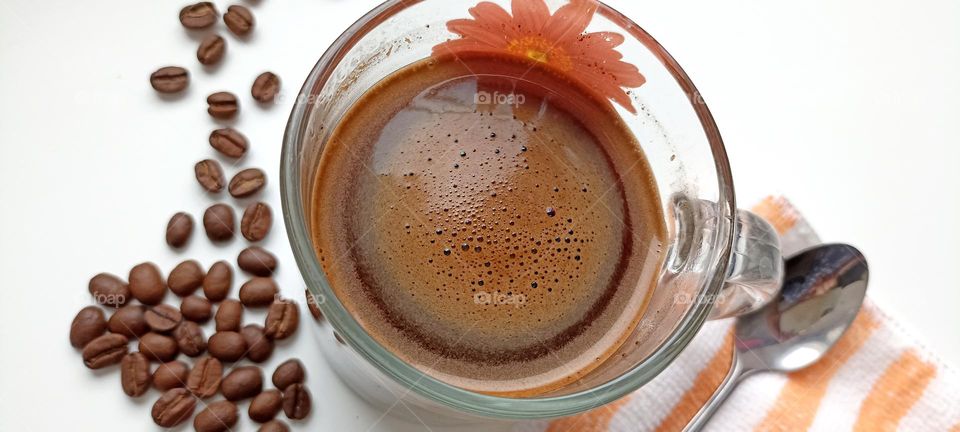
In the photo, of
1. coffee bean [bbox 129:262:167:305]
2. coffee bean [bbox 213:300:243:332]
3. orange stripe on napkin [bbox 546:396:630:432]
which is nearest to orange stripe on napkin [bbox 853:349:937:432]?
orange stripe on napkin [bbox 546:396:630:432]

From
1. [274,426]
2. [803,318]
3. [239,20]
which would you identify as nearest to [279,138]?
[239,20]

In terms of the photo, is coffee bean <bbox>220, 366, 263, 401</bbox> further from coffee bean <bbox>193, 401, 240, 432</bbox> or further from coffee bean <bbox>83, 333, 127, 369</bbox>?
coffee bean <bbox>83, 333, 127, 369</bbox>

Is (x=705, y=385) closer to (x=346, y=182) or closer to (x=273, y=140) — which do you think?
(x=346, y=182)

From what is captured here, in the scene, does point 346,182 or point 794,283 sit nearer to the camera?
point 346,182

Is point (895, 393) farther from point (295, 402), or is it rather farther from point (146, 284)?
point (146, 284)

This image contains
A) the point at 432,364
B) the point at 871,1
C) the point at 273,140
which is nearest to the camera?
the point at 432,364

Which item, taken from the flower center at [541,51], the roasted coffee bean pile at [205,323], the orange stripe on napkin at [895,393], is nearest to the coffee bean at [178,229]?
the roasted coffee bean pile at [205,323]


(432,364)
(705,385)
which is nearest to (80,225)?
(432,364)
